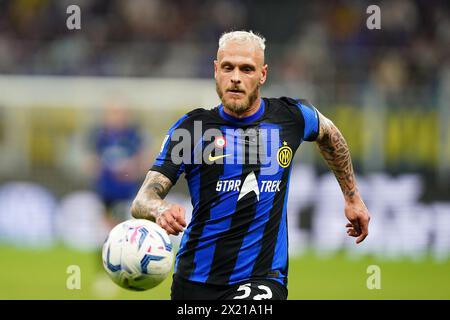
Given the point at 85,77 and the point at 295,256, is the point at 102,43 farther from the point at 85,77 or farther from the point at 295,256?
the point at 295,256

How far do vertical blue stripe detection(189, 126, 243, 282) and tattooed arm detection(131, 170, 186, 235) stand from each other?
0.40m

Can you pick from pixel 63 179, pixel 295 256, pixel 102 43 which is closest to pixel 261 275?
pixel 295 256

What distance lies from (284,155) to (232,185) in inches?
19.7

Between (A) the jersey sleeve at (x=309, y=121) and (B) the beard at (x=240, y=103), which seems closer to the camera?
(B) the beard at (x=240, y=103)

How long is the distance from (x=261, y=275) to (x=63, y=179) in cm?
887

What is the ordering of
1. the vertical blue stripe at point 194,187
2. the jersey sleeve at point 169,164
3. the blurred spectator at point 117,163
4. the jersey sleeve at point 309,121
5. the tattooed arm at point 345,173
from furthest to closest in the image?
the blurred spectator at point 117,163
the tattooed arm at point 345,173
the jersey sleeve at point 309,121
the vertical blue stripe at point 194,187
the jersey sleeve at point 169,164

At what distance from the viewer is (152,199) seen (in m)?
6.12

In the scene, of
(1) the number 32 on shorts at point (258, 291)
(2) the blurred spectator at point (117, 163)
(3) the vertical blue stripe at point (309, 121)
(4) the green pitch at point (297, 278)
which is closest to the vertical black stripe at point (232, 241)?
(1) the number 32 on shorts at point (258, 291)

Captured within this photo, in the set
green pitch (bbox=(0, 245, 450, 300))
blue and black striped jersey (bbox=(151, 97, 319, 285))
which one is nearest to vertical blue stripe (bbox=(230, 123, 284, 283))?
blue and black striped jersey (bbox=(151, 97, 319, 285))

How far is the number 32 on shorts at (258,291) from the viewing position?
6215mm

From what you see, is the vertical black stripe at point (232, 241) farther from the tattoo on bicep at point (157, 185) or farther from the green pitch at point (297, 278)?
the green pitch at point (297, 278)

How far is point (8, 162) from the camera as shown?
14.6m

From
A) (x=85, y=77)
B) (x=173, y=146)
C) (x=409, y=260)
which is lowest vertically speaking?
(x=409, y=260)

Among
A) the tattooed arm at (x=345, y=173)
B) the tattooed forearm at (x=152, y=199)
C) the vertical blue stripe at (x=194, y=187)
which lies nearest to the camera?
the tattooed forearm at (x=152, y=199)
